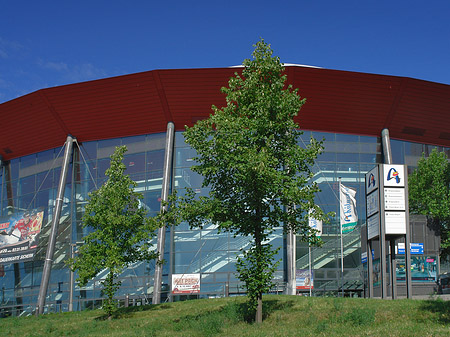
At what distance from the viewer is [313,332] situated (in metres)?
17.8

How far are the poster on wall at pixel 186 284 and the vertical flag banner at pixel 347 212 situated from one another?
37.5 ft

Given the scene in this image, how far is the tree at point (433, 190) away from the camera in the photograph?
39125mm

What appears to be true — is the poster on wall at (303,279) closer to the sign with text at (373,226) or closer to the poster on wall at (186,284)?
the poster on wall at (186,284)

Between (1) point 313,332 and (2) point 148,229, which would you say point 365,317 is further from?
(2) point 148,229

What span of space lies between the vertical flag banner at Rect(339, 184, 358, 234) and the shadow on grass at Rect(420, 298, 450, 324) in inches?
844

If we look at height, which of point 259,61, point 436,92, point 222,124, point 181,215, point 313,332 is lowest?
point 313,332

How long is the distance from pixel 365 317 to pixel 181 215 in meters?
7.74

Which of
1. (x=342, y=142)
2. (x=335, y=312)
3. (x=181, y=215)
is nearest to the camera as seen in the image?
(x=335, y=312)

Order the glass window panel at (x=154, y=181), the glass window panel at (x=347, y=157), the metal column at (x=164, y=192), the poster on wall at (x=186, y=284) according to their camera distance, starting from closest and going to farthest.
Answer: the metal column at (x=164, y=192), the poster on wall at (x=186, y=284), the glass window panel at (x=154, y=181), the glass window panel at (x=347, y=157)

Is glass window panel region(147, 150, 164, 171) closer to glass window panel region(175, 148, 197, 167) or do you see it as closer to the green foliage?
glass window panel region(175, 148, 197, 167)

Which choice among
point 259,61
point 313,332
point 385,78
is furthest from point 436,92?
point 313,332

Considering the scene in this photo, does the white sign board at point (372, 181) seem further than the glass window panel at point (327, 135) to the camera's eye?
No

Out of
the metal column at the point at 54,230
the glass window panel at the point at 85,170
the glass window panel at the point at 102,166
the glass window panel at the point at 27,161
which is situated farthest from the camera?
the glass window panel at the point at 27,161

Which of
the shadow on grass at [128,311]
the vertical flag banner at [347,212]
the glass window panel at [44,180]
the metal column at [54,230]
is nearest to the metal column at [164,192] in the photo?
the metal column at [54,230]
